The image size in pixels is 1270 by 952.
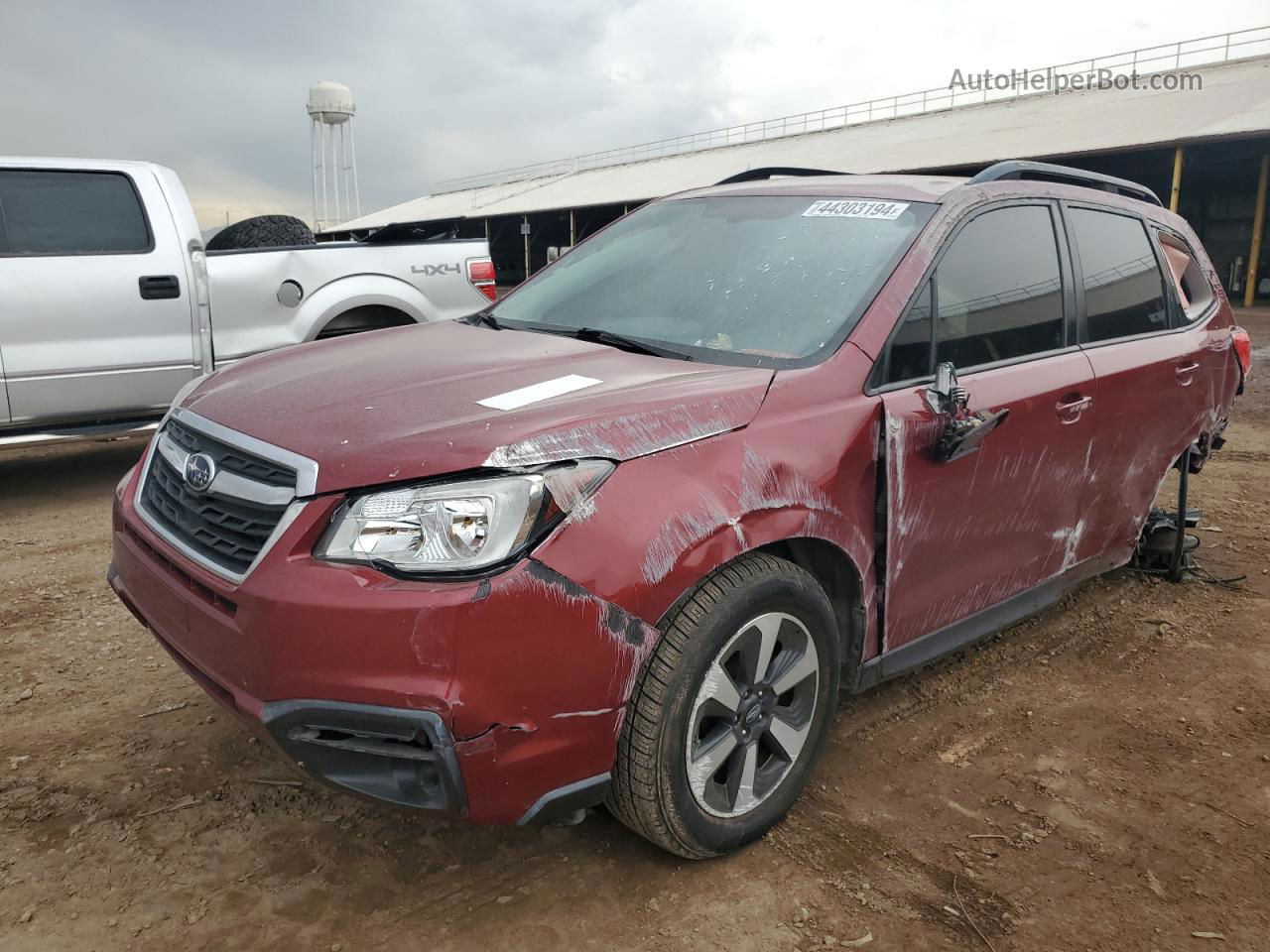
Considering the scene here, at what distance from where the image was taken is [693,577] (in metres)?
2.19

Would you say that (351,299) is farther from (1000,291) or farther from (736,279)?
(1000,291)

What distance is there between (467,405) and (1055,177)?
2532 millimetres

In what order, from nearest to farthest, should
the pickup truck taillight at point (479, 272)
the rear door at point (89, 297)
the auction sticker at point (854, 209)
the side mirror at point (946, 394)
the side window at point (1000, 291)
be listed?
the side mirror at point (946, 394)
the side window at point (1000, 291)
the auction sticker at point (854, 209)
the rear door at point (89, 297)
the pickup truck taillight at point (479, 272)

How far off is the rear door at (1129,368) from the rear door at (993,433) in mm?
132

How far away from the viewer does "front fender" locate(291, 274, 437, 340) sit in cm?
637

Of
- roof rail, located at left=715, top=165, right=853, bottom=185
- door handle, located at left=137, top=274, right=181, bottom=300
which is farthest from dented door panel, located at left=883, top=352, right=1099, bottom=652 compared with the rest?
door handle, located at left=137, top=274, right=181, bottom=300

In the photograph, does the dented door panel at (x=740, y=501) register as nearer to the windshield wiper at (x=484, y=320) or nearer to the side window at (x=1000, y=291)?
the side window at (x=1000, y=291)

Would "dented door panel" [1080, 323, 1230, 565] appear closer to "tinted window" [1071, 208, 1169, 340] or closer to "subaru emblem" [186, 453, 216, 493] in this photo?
"tinted window" [1071, 208, 1169, 340]

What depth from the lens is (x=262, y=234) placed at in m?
7.12

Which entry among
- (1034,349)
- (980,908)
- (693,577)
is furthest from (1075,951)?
(1034,349)

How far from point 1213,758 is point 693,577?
6.73 feet

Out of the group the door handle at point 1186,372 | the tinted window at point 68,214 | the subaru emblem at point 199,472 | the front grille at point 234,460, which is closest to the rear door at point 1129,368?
the door handle at point 1186,372

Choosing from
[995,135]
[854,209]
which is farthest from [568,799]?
[995,135]

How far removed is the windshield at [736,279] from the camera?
9.23 ft
